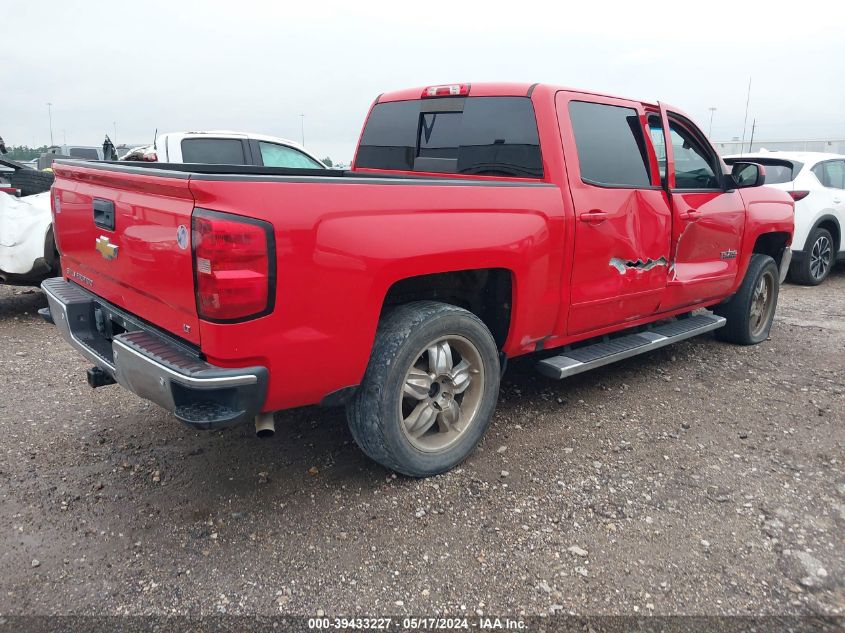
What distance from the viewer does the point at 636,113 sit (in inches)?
165

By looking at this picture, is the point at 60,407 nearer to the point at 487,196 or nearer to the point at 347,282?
the point at 347,282

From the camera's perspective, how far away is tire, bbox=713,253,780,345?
17.7ft

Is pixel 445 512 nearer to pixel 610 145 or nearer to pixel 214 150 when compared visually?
pixel 610 145

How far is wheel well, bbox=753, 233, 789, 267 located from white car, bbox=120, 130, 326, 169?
4.51m

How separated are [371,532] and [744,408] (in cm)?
268

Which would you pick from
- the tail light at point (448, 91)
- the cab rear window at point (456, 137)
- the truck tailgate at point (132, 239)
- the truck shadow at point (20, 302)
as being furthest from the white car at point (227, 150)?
the truck tailgate at point (132, 239)

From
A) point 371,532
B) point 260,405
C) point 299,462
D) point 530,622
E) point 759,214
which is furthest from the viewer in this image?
point 759,214

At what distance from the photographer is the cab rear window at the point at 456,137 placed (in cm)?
370

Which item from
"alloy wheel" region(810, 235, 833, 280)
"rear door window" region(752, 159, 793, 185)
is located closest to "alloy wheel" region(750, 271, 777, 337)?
"rear door window" region(752, 159, 793, 185)

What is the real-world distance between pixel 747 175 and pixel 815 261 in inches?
180

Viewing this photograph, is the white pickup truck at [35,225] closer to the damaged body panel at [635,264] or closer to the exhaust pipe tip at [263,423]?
the exhaust pipe tip at [263,423]

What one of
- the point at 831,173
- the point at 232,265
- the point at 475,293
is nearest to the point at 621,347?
the point at 475,293

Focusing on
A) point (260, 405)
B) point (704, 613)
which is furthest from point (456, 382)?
point (704, 613)

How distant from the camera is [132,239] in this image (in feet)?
9.00
